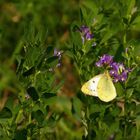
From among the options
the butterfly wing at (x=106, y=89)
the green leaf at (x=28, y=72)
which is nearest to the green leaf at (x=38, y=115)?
the green leaf at (x=28, y=72)

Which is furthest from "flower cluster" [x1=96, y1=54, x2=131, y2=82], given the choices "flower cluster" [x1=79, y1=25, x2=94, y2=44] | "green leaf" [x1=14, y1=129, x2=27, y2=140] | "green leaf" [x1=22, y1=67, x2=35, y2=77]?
"green leaf" [x1=14, y1=129, x2=27, y2=140]

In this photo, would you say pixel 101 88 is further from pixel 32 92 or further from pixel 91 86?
pixel 32 92

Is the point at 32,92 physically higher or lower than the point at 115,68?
lower

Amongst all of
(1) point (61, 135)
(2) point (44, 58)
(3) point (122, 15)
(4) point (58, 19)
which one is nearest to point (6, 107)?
(2) point (44, 58)

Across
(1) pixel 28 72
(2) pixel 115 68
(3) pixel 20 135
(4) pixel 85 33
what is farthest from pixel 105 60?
(3) pixel 20 135

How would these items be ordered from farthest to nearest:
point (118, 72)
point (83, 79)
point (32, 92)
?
point (83, 79), point (118, 72), point (32, 92)

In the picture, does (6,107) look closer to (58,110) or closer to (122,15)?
(122,15)
